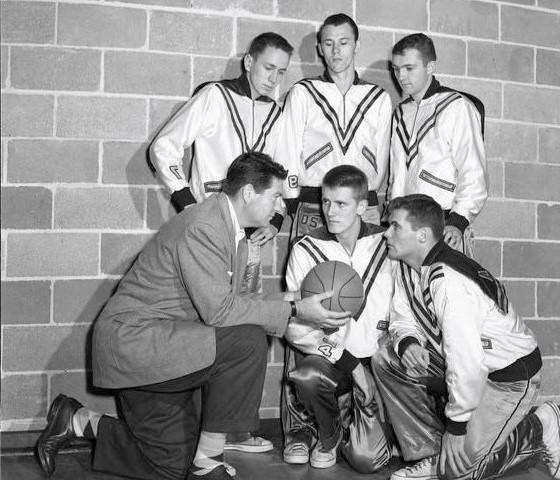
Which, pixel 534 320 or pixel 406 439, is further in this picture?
pixel 534 320

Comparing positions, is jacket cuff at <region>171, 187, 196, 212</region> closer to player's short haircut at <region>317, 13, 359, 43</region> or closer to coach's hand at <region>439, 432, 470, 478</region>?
player's short haircut at <region>317, 13, 359, 43</region>

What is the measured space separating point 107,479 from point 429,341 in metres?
1.57

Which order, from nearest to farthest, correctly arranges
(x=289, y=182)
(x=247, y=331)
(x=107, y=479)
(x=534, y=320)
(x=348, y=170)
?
(x=247, y=331)
(x=107, y=479)
(x=348, y=170)
(x=289, y=182)
(x=534, y=320)

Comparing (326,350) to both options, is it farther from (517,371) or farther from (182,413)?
(517,371)

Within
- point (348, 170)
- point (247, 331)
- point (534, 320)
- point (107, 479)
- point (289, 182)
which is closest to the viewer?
point (247, 331)

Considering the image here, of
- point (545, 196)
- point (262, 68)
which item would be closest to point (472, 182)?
point (545, 196)

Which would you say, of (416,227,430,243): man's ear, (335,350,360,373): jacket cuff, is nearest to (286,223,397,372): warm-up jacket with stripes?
(335,350,360,373): jacket cuff

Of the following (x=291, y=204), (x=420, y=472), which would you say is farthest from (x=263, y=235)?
(x=420, y=472)

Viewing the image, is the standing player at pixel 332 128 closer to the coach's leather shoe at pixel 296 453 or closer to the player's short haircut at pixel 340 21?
the player's short haircut at pixel 340 21

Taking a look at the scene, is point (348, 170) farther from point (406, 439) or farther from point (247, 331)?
point (406, 439)

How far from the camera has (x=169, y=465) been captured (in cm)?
310

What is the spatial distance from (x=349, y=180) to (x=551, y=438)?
152 cm

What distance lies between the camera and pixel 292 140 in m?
3.84

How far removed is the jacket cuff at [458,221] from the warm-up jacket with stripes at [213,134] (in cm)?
101
